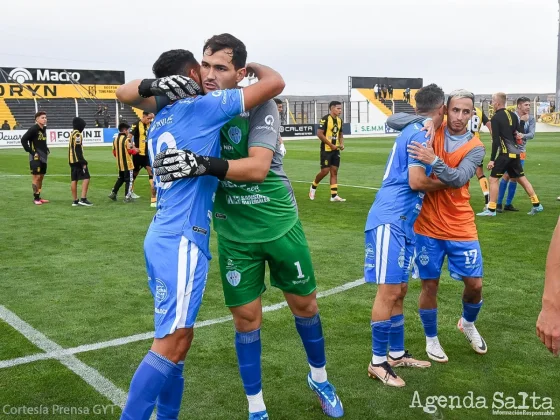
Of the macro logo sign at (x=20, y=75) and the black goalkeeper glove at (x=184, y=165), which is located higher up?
the macro logo sign at (x=20, y=75)

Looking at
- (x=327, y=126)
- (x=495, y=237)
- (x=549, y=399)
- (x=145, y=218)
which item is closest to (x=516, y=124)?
(x=495, y=237)

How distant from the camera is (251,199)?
12.6ft

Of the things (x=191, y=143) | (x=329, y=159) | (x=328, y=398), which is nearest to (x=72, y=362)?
(x=328, y=398)

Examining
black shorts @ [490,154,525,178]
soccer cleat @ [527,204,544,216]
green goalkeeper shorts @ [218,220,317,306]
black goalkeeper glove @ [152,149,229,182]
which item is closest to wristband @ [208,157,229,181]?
black goalkeeper glove @ [152,149,229,182]

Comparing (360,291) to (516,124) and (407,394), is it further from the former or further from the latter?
(516,124)

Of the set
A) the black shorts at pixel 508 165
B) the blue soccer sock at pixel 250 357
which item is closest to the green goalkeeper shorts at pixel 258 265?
the blue soccer sock at pixel 250 357

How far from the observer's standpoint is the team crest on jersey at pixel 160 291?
3.17m

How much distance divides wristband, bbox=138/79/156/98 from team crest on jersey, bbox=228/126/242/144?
0.53 metres

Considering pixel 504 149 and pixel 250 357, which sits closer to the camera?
pixel 250 357

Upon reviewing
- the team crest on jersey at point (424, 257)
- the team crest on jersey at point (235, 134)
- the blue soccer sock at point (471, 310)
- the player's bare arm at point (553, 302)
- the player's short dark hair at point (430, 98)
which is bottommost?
the blue soccer sock at point (471, 310)

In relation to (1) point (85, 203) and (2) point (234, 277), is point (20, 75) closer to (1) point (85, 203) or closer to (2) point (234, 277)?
(1) point (85, 203)

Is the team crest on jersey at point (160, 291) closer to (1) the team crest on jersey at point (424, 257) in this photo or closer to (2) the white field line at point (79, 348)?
(2) the white field line at point (79, 348)

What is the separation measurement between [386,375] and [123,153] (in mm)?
11680

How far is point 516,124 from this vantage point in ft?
39.8
